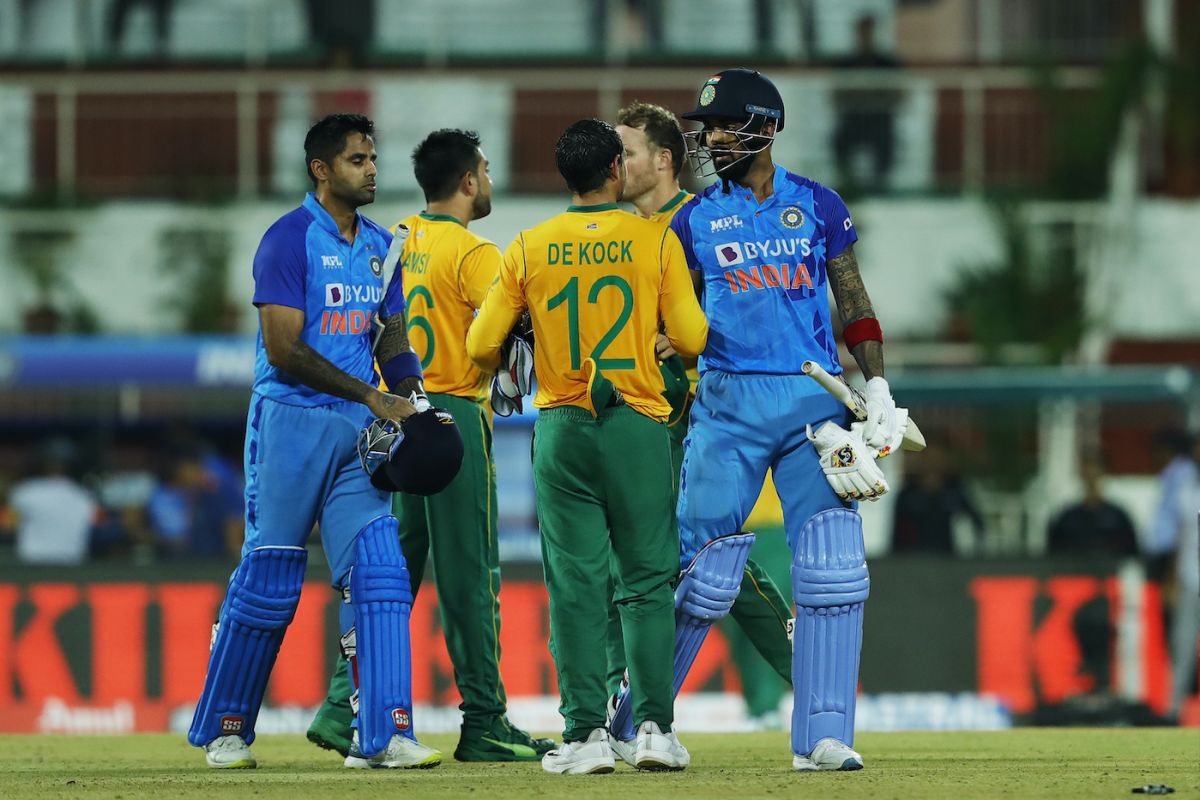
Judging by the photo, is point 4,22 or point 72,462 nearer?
point 72,462

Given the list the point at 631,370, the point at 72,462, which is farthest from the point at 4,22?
the point at 631,370

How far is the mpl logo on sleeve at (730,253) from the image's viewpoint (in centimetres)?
779

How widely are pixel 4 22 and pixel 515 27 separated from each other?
5.26 metres

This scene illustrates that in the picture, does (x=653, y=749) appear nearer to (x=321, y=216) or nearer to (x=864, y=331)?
→ (x=864, y=331)

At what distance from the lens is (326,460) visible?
8.04 m

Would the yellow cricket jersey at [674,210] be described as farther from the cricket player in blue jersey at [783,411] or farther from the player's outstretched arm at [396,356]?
the player's outstretched arm at [396,356]

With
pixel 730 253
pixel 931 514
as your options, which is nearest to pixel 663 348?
pixel 730 253

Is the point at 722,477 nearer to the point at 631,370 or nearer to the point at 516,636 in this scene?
the point at 631,370

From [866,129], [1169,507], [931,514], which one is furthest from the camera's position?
[866,129]

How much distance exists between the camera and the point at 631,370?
7.82m

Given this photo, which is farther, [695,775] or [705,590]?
[705,590]

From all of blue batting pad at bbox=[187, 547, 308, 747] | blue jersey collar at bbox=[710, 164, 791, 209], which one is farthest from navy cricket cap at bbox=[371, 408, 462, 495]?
blue jersey collar at bbox=[710, 164, 791, 209]

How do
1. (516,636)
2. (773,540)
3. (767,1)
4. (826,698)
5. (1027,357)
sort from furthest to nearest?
(767,1) < (1027,357) < (516,636) < (773,540) < (826,698)

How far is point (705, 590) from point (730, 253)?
3.85ft
